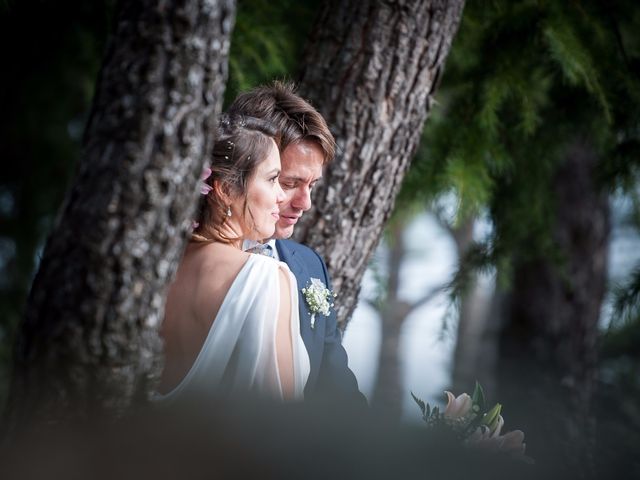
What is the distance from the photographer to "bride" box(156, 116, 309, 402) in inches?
87.4

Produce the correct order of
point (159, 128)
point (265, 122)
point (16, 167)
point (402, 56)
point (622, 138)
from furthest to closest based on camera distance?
point (16, 167) < point (622, 138) < point (402, 56) < point (265, 122) < point (159, 128)

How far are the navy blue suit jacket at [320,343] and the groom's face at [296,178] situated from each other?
97 mm

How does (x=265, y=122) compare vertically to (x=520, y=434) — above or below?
above

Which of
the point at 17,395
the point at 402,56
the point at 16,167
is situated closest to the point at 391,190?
the point at 402,56

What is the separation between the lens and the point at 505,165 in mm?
4012

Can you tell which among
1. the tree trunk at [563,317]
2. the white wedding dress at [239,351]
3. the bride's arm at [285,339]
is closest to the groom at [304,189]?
the bride's arm at [285,339]

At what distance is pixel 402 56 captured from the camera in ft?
9.97

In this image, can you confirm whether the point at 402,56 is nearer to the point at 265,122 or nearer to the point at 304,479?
the point at 265,122

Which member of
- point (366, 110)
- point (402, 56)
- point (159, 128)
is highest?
point (402, 56)

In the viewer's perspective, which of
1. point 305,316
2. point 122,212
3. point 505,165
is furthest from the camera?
point 505,165

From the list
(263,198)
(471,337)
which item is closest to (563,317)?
(263,198)

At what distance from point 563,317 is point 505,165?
277 cm

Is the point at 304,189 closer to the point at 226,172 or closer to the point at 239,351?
the point at 226,172

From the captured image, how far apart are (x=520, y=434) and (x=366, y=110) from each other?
1.50 metres
